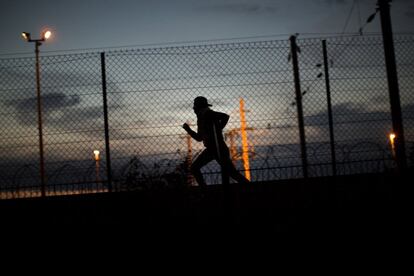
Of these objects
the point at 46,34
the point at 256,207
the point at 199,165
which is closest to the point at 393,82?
the point at 256,207

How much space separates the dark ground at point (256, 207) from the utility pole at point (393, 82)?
0.51 m

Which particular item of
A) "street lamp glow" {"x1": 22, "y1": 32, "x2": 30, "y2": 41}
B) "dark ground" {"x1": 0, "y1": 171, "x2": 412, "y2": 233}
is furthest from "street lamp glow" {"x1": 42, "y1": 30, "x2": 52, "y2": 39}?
"dark ground" {"x1": 0, "y1": 171, "x2": 412, "y2": 233}

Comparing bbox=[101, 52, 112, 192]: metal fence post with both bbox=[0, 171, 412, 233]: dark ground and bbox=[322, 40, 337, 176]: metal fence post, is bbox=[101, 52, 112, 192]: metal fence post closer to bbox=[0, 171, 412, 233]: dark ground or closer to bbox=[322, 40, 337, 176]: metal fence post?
bbox=[0, 171, 412, 233]: dark ground

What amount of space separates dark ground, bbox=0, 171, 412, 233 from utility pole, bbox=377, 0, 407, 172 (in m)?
0.51

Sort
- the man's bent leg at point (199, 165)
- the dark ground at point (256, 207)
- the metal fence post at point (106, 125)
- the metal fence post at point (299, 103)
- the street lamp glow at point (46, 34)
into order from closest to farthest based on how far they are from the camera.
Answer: the dark ground at point (256, 207)
the man's bent leg at point (199, 165)
the metal fence post at point (106, 125)
the metal fence post at point (299, 103)
the street lamp glow at point (46, 34)

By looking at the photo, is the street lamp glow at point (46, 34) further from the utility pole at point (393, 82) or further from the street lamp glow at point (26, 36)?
the utility pole at point (393, 82)

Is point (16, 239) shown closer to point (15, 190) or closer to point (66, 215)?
point (66, 215)

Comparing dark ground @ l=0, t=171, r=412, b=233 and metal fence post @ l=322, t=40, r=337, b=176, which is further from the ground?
metal fence post @ l=322, t=40, r=337, b=176

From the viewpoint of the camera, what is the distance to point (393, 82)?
5.46 meters

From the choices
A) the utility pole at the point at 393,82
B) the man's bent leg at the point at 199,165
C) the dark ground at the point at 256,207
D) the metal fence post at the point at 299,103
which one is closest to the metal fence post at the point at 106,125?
the dark ground at the point at 256,207

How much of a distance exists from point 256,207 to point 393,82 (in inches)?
131

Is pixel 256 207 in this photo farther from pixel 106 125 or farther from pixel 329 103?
pixel 106 125

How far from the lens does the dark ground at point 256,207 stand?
12.6 ft

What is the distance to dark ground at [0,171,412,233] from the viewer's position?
12.6 feet
